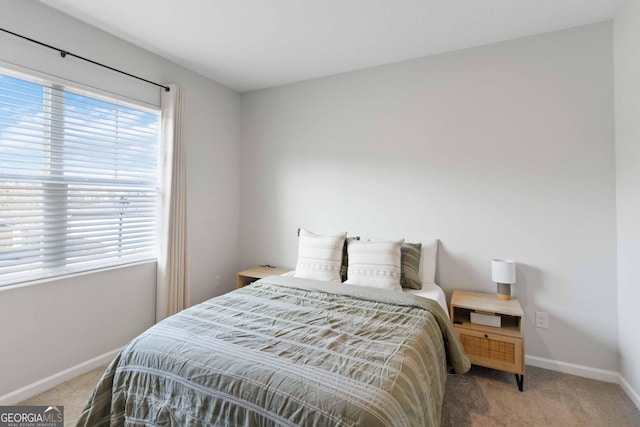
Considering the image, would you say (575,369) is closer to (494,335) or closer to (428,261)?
(494,335)

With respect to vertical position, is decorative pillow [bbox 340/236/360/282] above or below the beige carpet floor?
above

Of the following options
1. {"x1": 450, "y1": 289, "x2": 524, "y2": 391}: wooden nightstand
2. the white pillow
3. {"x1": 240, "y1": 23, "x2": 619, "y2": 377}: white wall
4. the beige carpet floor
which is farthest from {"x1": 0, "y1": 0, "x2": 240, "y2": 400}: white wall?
{"x1": 450, "y1": 289, "x2": 524, "y2": 391}: wooden nightstand

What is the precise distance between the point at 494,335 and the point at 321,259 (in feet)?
4.64

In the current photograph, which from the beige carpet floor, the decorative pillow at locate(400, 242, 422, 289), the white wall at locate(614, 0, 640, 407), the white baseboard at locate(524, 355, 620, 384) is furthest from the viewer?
the decorative pillow at locate(400, 242, 422, 289)

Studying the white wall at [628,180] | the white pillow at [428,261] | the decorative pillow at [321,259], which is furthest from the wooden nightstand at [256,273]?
the white wall at [628,180]

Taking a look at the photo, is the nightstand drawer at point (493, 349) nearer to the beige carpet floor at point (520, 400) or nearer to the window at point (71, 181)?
the beige carpet floor at point (520, 400)

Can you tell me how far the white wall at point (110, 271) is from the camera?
78.3 inches

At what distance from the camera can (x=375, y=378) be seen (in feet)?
3.94

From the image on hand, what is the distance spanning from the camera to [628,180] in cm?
204

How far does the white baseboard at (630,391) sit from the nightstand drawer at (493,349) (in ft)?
2.18

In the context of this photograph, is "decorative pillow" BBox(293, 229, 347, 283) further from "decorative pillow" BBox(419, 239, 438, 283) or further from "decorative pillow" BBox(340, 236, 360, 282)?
"decorative pillow" BBox(419, 239, 438, 283)

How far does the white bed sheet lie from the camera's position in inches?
91.1

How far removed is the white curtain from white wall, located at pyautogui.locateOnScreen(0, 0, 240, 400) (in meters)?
0.14

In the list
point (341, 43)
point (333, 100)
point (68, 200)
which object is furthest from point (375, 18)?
point (68, 200)
